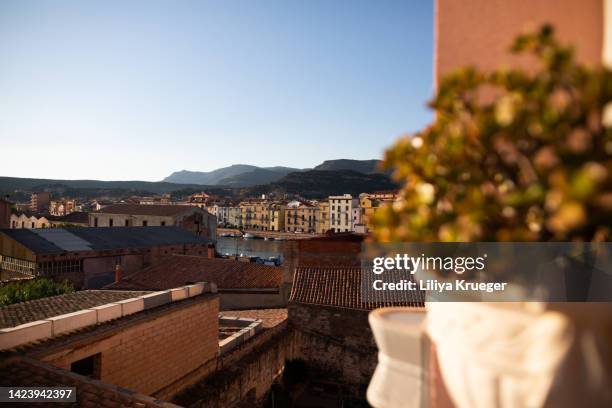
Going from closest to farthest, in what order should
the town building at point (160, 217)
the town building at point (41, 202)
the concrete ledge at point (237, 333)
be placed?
the concrete ledge at point (237, 333) < the town building at point (160, 217) < the town building at point (41, 202)

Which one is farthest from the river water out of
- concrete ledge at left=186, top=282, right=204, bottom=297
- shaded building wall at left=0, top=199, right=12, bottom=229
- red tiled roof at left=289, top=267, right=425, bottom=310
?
concrete ledge at left=186, top=282, right=204, bottom=297

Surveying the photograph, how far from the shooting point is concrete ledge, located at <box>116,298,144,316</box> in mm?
8969

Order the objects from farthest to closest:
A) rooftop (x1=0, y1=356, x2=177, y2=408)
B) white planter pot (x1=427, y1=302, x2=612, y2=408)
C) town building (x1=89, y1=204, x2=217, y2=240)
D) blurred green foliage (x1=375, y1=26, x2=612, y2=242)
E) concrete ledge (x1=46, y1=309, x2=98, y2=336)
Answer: town building (x1=89, y1=204, x2=217, y2=240) < concrete ledge (x1=46, y1=309, x2=98, y2=336) < rooftop (x1=0, y1=356, x2=177, y2=408) < white planter pot (x1=427, y1=302, x2=612, y2=408) < blurred green foliage (x1=375, y1=26, x2=612, y2=242)

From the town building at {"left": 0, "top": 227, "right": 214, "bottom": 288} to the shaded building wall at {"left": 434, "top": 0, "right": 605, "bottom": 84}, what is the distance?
30.6m

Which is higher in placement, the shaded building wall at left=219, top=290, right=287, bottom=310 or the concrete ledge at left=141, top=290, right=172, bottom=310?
the concrete ledge at left=141, top=290, right=172, bottom=310

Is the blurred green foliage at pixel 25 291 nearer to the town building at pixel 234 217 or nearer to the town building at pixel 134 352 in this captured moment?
the town building at pixel 134 352

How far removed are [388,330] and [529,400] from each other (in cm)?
68

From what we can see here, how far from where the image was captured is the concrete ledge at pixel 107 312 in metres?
8.48

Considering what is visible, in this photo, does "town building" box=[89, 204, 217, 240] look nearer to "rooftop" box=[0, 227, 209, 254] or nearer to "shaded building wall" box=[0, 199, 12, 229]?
"rooftop" box=[0, 227, 209, 254]

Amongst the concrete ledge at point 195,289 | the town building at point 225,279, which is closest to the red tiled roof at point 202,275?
the town building at point 225,279

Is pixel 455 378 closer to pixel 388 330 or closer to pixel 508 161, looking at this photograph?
pixel 388 330

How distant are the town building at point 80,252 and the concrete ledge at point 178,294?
20.6 m

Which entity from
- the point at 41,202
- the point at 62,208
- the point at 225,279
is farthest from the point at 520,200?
the point at 41,202

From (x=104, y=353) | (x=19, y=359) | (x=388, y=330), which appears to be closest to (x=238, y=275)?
(x=104, y=353)
